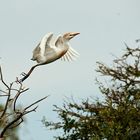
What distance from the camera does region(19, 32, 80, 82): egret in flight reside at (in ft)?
16.6

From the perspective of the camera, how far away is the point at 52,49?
5.14 metres

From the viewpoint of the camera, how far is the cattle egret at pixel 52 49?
5.07 meters

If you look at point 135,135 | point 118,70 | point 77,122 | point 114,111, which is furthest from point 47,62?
point 118,70

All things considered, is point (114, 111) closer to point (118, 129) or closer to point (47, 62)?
point (118, 129)

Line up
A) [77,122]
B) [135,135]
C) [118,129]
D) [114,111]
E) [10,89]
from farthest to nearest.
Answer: [77,122], [114,111], [118,129], [135,135], [10,89]

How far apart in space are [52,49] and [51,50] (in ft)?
0.03

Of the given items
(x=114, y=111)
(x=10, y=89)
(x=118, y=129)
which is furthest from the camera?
(x=114, y=111)

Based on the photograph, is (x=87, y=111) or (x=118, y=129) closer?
(x=118, y=129)

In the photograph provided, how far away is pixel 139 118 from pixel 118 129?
174 centimetres

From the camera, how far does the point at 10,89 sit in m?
5.49

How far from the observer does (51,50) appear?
5.14 metres

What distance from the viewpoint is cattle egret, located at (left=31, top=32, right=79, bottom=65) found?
5.07 meters

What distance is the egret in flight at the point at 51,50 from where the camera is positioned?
5.07 m

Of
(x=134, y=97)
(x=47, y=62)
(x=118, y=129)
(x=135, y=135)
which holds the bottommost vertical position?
(x=47, y=62)
